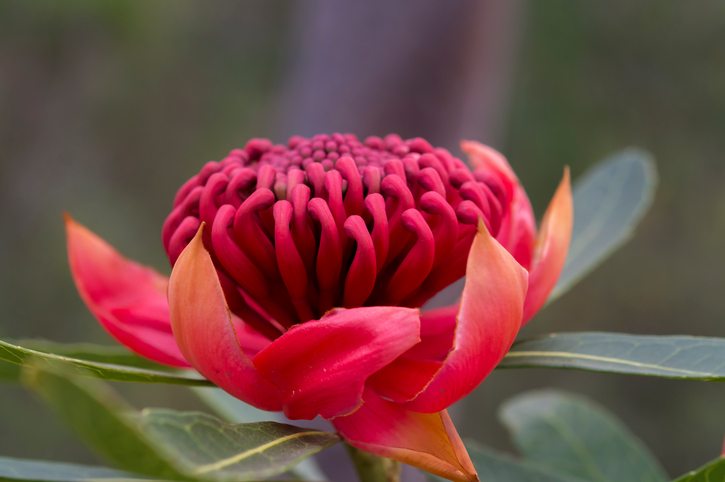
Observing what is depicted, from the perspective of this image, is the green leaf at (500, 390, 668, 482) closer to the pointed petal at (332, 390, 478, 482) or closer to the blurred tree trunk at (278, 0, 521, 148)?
the pointed petal at (332, 390, 478, 482)

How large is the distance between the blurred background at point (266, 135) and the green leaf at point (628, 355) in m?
5.29

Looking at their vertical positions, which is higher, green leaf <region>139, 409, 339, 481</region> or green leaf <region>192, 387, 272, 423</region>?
green leaf <region>139, 409, 339, 481</region>

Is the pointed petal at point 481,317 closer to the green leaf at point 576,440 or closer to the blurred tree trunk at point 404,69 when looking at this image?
the green leaf at point 576,440

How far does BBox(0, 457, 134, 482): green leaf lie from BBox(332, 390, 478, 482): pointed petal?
1.11 ft

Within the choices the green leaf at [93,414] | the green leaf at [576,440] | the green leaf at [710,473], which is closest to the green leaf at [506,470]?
the green leaf at [576,440]

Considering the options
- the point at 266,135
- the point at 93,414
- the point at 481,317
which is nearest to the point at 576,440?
the point at 481,317

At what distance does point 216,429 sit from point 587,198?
1.07 m

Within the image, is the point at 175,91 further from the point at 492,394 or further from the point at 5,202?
the point at 492,394

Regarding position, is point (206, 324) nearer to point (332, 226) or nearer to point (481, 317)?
point (332, 226)

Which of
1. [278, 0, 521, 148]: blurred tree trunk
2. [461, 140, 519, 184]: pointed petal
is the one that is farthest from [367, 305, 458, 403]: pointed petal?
[278, 0, 521, 148]: blurred tree trunk

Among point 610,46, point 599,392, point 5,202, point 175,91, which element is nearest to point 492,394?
point 599,392

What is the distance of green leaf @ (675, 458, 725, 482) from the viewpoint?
1.02 meters

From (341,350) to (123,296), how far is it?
523 mm

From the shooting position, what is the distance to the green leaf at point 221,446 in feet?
2.76
